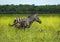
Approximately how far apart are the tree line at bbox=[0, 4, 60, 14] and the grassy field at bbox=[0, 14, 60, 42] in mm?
109

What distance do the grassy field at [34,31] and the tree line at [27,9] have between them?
109mm

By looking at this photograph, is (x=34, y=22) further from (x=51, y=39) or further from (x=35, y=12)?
(x=51, y=39)

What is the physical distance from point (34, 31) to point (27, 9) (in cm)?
53

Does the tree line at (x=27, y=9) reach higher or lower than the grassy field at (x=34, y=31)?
higher

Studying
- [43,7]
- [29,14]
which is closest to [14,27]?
[29,14]

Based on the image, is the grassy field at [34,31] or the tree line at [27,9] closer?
the grassy field at [34,31]

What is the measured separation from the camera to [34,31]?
2.64 metres

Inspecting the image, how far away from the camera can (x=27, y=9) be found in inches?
122

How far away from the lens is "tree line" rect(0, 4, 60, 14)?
3066 millimetres

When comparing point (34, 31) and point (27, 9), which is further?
point (27, 9)

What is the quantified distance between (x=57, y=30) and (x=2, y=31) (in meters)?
0.59

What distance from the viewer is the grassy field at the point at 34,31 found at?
2465 mm

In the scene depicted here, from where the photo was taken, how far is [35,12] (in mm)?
3062

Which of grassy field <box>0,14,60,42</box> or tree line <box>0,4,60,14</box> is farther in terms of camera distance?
tree line <box>0,4,60,14</box>
